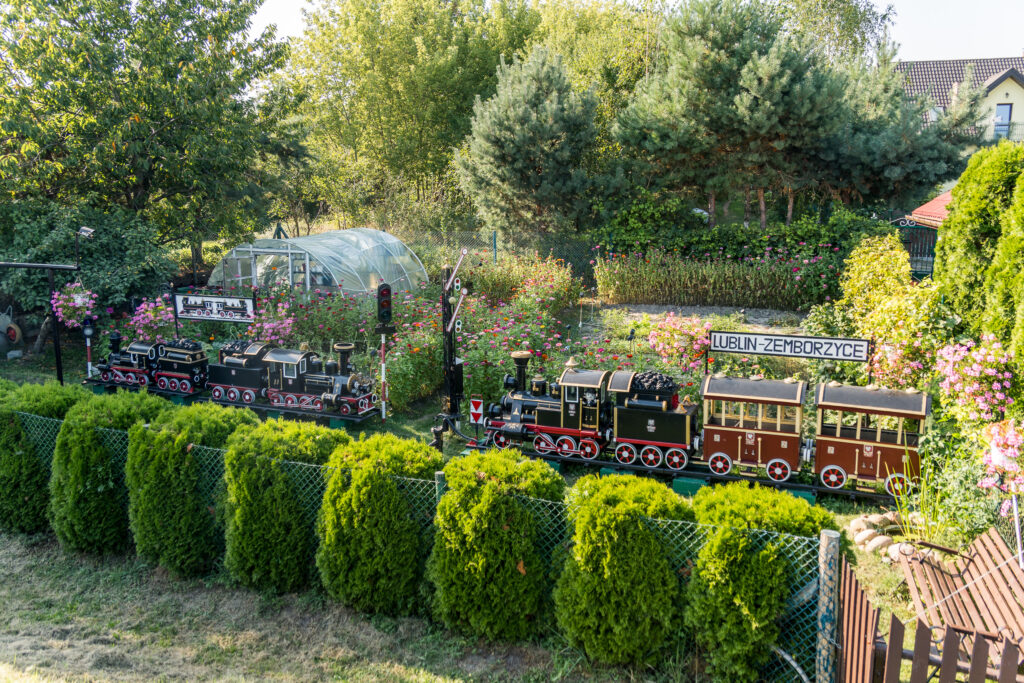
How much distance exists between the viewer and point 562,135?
20.7 m

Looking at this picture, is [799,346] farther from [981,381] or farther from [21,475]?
[21,475]

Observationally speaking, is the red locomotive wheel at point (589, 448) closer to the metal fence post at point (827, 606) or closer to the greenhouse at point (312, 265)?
the metal fence post at point (827, 606)

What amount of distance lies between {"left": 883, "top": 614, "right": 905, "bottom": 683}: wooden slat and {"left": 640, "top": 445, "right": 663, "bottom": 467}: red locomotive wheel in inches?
183

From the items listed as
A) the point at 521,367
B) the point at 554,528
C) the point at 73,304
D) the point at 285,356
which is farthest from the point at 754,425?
the point at 73,304

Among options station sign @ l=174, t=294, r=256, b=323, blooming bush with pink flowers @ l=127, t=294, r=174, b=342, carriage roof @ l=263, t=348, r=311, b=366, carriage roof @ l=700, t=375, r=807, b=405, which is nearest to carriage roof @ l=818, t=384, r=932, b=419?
carriage roof @ l=700, t=375, r=807, b=405

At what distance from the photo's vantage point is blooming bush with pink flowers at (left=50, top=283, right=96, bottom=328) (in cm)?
1332

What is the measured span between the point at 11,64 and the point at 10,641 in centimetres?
1377

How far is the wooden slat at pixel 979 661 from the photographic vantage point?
4.20 metres

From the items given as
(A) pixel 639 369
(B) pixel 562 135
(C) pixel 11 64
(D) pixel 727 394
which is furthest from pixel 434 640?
(B) pixel 562 135

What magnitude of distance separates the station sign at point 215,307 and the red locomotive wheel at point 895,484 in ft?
30.8

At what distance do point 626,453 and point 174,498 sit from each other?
5.04 metres

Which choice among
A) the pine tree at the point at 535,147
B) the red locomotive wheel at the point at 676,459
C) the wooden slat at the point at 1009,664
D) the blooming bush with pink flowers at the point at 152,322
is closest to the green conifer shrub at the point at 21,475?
the blooming bush with pink flowers at the point at 152,322

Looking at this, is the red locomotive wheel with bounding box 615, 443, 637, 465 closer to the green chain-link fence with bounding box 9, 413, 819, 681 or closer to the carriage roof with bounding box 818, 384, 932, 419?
the carriage roof with bounding box 818, 384, 932, 419

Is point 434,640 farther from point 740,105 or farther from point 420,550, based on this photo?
point 740,105
